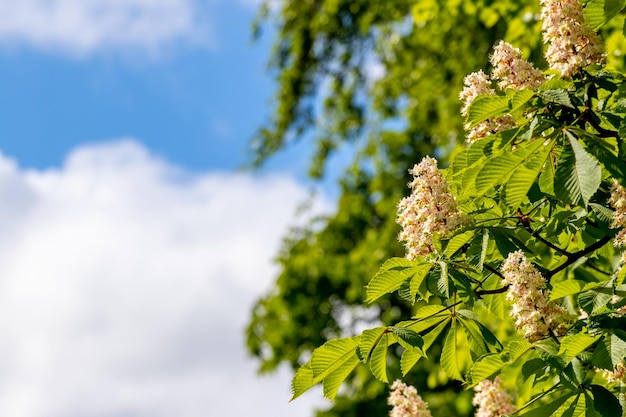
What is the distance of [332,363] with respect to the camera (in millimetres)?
2762

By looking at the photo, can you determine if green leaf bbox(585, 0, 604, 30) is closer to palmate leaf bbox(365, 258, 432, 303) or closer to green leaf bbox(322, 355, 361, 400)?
palmate leaf bbox(365, 258, 432, 303)

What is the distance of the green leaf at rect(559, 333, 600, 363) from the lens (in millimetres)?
2662

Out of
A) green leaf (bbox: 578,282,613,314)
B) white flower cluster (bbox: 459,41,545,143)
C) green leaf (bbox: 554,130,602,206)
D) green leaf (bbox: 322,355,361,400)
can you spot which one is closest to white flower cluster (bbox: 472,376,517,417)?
green leaf (bbox: 578,282,613,314)

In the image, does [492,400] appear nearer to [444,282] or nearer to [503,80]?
[444,282]

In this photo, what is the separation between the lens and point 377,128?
16.6m

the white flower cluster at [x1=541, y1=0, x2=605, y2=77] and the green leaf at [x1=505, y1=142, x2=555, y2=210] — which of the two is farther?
the white flower cluster at [x1=541, y1=0, x2=605, y2=77]

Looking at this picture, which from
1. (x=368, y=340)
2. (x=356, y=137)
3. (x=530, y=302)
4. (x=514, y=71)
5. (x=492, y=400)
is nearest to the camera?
(x=368, y=340)

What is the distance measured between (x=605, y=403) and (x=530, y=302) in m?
0.38

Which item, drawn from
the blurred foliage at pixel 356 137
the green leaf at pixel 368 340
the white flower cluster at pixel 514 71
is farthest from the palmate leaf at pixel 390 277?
the blurred foliage at pixel 356 137

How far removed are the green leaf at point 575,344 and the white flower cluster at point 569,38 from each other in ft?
2.66

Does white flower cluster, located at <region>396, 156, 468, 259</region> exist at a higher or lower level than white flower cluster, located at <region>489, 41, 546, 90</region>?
lower

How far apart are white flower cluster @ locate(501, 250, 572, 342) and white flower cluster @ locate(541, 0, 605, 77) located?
0.61 m

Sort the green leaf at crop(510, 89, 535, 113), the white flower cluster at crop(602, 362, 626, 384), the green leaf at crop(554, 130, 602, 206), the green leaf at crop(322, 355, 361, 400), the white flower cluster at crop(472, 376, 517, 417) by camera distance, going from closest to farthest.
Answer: the green leaf at crop(554, 130, 602, 206) → the green leaf at crop(510, 89, 535, 113) → the green leaf at crop(322, 355, 361, 400) → the white flower cluster at crop(602, 362, 626, 384) → the white flower cluster at crop(472, 376, 517, 417)

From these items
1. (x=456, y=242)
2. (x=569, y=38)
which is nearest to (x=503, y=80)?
(x=569, y=38)
